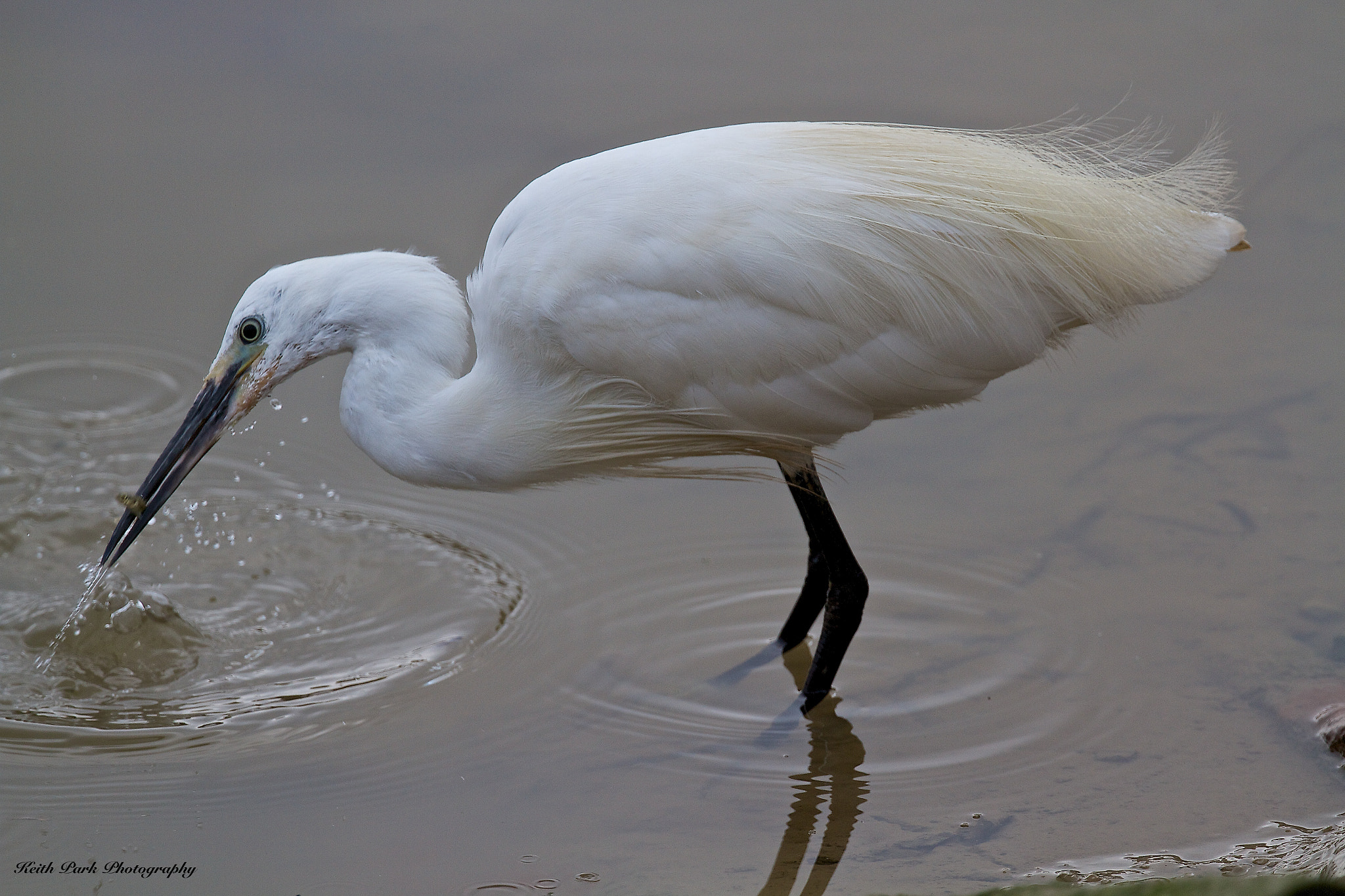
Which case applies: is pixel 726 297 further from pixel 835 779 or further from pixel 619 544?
pixel 619 544

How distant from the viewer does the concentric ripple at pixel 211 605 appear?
140 inches

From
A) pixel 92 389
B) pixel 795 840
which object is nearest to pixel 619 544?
pixel 795 840

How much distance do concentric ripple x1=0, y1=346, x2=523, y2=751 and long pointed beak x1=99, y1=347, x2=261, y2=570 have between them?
17.4 inches

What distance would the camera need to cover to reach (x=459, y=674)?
377 centimetres

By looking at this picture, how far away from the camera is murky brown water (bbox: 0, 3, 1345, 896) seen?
318 cm

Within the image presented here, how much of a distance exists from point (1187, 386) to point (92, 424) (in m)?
4.23

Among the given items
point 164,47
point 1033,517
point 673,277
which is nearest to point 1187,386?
point 1033,517

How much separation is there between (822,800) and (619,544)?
1.34 m

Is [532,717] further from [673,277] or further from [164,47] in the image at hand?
[164,47]

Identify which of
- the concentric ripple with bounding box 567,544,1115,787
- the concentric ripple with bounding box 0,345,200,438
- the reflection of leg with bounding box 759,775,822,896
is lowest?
the reflection of leg with bounding box 759,775,822,896

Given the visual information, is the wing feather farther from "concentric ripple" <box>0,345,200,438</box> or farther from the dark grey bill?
"concentric ripple" <box>0,345,200,438</box>

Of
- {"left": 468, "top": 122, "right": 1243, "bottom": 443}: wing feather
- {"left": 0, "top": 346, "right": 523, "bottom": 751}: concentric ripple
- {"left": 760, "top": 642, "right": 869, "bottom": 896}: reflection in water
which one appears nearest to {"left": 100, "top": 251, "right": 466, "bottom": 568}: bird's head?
{"left": 468, "top": 122, "right": 1243, "bottom": 443}: wing feather

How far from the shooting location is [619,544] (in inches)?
173

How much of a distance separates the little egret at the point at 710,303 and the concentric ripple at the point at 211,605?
1.52 ft
